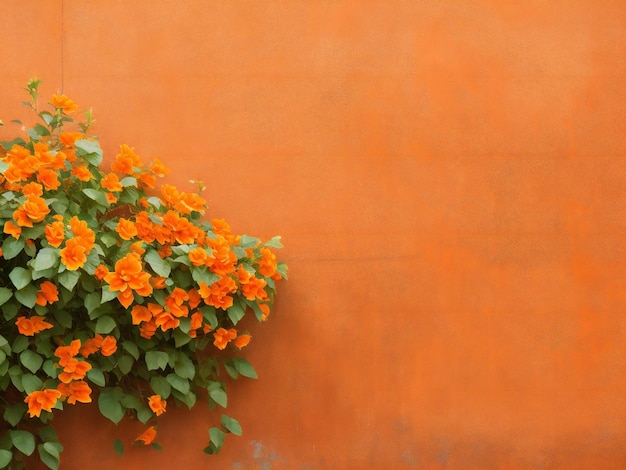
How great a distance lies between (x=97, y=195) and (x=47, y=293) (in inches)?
14.1

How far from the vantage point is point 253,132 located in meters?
2.86

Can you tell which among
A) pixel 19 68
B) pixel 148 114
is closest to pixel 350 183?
pixel 148 114

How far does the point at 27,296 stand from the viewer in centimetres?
240

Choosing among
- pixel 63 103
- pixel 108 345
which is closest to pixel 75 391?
pixel 108 345

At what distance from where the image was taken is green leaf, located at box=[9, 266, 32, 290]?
92.4 inches

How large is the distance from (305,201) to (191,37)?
74 centimetres

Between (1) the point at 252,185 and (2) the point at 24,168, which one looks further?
(1) the point at 252,185

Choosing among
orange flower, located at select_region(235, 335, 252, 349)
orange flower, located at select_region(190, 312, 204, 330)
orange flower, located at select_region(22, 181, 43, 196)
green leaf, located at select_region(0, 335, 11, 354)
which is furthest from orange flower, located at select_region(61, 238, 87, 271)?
orange flower, located at select_region(235, 335, 252, 349)

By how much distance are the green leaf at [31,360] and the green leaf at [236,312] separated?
2.06 feet

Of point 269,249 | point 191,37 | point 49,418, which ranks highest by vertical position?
point 191,37

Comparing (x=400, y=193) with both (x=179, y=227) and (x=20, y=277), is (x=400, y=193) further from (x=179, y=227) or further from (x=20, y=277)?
(x=20, y=277)

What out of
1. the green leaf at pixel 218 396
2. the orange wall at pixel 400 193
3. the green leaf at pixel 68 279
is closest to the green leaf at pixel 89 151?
the orange wall at pixel 400 193

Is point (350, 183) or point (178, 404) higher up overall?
point (350, 183)

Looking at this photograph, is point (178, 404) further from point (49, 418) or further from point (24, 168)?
point (24, 168)
